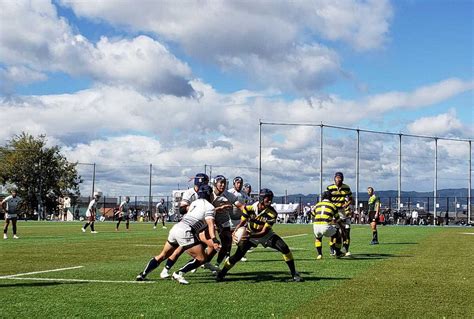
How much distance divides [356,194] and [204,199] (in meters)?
50.3

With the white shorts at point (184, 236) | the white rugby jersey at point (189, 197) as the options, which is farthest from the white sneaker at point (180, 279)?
the white rugby jersey at point (189, 197)

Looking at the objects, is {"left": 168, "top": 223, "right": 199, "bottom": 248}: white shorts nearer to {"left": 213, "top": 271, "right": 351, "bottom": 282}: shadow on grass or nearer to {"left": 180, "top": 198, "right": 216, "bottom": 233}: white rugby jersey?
{"left": 180, "top": 198, "right": 216, "bottom": 233}: white rugby jersey

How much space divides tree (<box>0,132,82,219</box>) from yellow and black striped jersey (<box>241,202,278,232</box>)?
74.8m

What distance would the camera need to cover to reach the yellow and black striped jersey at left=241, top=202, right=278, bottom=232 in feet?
39.5

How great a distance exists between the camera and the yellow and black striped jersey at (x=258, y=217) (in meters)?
12.1

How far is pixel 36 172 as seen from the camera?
85625mm

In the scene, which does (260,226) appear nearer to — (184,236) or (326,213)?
(184,236)

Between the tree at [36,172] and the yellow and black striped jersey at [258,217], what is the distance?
245 feet

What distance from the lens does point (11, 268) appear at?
14.0 meters

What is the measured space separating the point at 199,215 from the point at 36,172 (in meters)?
79.0

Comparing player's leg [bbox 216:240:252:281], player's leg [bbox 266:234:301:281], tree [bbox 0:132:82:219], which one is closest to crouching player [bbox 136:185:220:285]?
player's leg [bbox 216:240:252:281]

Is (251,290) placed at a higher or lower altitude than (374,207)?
lower

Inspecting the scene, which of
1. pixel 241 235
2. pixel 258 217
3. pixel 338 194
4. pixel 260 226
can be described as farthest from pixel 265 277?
pixel 338 194

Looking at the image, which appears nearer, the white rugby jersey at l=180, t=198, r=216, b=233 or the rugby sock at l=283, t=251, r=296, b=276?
the white rugby jersey at l=180, t=198, r=216, b=233
